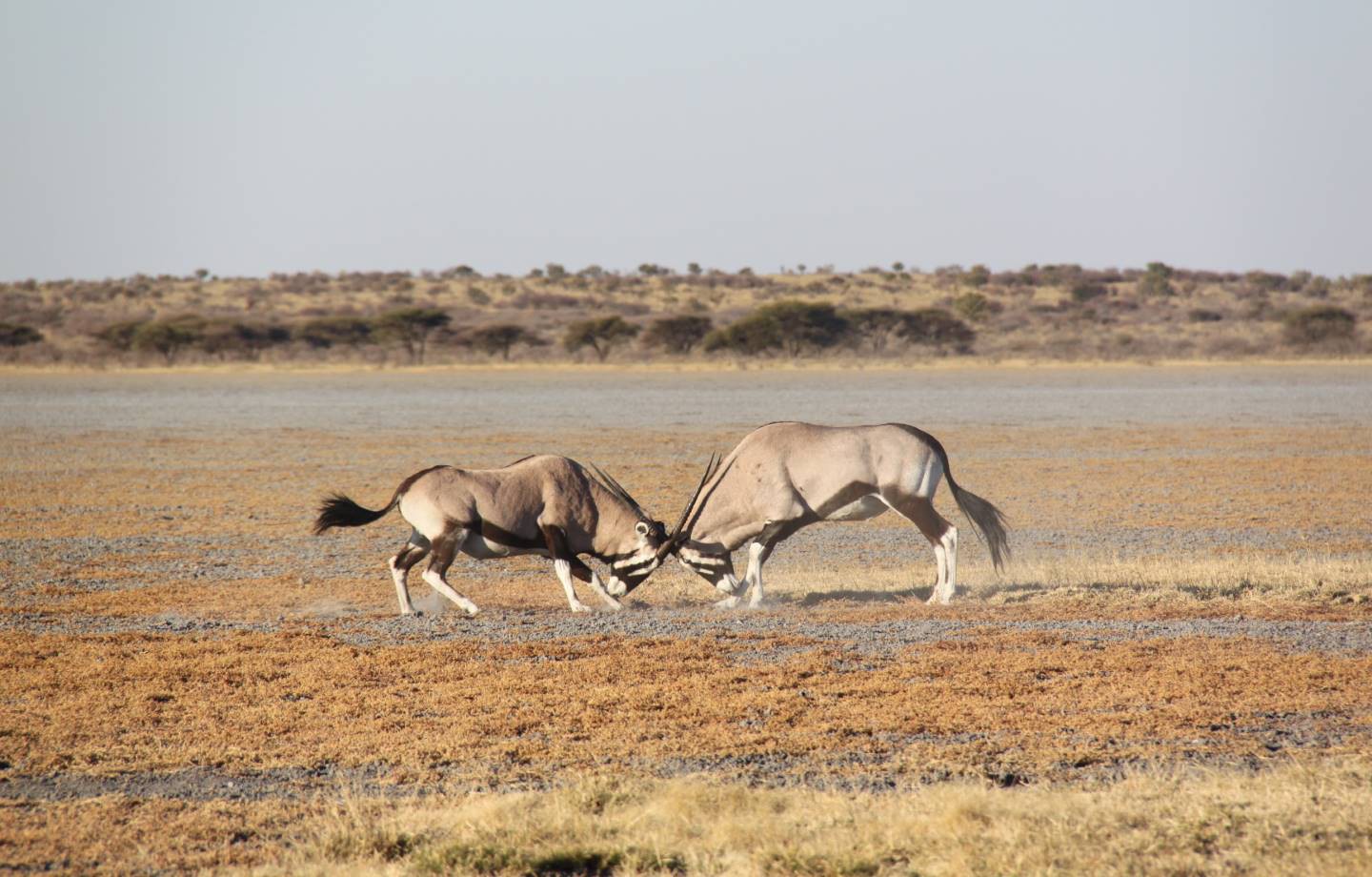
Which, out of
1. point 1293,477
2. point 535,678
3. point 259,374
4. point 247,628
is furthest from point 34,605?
point 259,374

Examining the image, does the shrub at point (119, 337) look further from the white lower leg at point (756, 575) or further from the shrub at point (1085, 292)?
the white lower leg at point (756, 575)

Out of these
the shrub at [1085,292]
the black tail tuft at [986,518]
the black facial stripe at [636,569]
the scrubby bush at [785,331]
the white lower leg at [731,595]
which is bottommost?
the white lower leg at [731,595]

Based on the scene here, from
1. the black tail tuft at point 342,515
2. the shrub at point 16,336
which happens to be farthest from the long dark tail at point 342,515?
the shrub at point 16,336

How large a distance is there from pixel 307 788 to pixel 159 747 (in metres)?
1.24

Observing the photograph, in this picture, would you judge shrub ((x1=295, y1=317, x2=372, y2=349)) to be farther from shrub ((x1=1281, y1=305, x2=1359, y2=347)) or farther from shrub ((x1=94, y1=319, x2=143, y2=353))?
shrub ((x1=1281, y1=305, x2=1359, y2=347))

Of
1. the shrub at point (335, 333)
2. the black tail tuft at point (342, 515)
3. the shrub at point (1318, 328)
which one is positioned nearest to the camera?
the black tail tuft at point (342, 515)

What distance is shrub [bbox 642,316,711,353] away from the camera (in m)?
76.2

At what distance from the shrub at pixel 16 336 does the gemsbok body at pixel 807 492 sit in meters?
71.1

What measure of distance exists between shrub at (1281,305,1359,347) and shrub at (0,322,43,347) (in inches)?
2381

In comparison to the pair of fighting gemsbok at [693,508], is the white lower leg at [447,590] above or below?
below

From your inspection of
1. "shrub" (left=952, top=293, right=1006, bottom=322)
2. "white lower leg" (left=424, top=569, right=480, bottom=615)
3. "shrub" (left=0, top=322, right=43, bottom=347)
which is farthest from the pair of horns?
"shrub" (left=952, top=293, right=1006, bottom=322)

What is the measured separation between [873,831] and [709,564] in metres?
6.85

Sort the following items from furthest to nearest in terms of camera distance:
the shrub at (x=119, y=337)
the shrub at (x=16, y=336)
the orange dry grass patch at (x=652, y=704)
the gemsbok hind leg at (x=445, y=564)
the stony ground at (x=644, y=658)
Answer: the shrub at (x=16, y=336), the shrub at (x=119, y=337), the gemsbok hind leg at (x=445, y=564), the orange dry grass patch at (x=652, y=704), the stony ground at (x=644, y=658)

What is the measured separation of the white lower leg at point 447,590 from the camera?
1267cm
